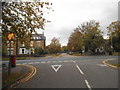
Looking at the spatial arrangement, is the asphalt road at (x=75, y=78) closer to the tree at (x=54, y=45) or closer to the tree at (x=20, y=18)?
the tree at (x=20, y=18)

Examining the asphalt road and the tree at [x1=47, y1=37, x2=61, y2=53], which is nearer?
the asphalt road

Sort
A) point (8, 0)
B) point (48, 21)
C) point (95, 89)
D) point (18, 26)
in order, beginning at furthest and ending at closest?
point (48, 21), point (18, 26), point (8, 0), point (95, 89)

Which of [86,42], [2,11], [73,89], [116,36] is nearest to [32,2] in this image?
[2,11]

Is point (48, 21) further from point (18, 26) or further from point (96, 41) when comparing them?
point (96, 41)

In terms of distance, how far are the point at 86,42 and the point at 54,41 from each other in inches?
1191

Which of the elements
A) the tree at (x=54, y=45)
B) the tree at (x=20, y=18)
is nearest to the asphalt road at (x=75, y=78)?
the tree at (x=20, y=18)

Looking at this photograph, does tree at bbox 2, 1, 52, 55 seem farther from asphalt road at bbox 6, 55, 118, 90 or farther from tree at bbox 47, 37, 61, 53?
tree at bbox 47, 37, 61, 53

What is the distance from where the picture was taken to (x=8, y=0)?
10.4 metres

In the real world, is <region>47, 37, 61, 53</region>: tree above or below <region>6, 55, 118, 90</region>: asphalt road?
above

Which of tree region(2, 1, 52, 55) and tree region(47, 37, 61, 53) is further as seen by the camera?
tree region(47, 37, 61, 53)

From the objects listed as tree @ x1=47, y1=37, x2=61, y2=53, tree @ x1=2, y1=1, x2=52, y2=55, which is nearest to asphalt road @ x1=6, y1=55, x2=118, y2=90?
tree @ x1=2, y1=1, x2=52, y2=55

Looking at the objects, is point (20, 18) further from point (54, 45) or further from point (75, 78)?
point (54, 45)

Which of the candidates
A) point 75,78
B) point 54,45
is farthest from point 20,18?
point 54,45

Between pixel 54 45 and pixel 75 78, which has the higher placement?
pixel 54 45
